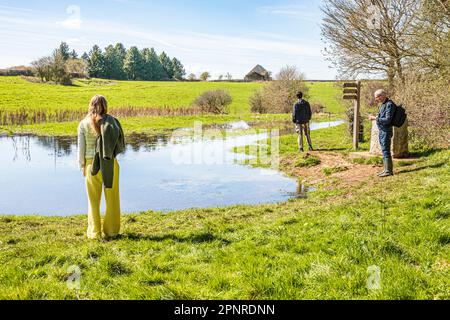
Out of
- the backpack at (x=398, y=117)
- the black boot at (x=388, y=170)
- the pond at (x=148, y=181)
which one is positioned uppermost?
the backpack at (x=398, y=117)

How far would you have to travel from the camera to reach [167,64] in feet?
402

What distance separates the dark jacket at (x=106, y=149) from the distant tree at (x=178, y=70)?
4708 inches

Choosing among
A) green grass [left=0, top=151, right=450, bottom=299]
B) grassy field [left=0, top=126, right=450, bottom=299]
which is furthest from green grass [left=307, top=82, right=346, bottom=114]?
green grass [left=0, top=151, right=450, bottom=299]

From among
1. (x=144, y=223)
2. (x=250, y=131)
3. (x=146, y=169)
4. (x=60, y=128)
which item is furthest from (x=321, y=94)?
(x=144, y=223)

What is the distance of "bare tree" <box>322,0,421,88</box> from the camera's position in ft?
64.9

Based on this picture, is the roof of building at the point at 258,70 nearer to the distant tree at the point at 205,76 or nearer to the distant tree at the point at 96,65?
the distant tree at the point at 205,76

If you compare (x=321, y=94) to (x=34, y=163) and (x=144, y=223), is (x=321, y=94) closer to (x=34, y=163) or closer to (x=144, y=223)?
(x=34, y=163)

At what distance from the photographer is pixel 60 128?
3148 cm

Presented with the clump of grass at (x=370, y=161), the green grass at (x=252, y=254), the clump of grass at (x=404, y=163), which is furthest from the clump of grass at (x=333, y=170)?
the green grass at (x=252, y=254)

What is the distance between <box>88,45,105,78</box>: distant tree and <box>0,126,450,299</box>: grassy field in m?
102

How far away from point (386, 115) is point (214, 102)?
130ft

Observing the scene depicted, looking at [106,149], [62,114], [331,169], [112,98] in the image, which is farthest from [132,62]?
[106,149]

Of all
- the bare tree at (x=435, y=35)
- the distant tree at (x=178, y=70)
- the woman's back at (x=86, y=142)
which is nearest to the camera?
the woman's back at (x=86, y=142)

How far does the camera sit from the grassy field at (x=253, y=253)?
4.76 metres
